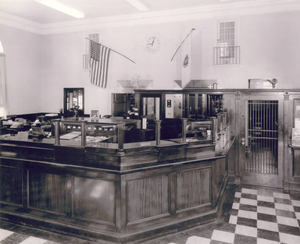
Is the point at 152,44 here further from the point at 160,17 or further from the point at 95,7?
the point at 95,7

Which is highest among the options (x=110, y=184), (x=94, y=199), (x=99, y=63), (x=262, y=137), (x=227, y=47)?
(x=227, y=47)

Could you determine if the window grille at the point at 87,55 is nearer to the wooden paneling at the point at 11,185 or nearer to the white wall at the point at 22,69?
the white wall at the point at 22,69

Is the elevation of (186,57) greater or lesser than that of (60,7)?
lesser

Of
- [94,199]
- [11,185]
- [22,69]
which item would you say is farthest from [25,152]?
[22,69]

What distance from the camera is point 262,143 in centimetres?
610

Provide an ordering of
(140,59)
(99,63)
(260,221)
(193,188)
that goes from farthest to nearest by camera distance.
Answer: (99,63) → (140,59) → (260,221) → (193,188)

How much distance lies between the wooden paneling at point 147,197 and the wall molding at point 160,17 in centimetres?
621

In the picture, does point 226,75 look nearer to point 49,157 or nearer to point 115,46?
point 115,46

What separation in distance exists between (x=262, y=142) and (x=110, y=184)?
4.12 metres

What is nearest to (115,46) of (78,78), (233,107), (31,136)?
(78,78)

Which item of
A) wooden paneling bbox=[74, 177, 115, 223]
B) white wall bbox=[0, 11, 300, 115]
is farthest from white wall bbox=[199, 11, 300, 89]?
wooden paneling bbox=[74, 177, 115, 223]

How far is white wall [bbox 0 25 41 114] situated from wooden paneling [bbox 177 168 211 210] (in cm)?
751

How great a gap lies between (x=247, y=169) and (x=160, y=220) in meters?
3.33

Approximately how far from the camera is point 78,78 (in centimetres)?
991
